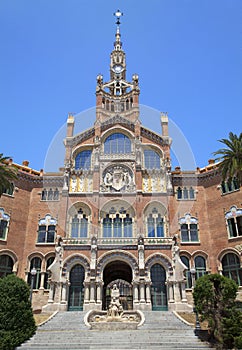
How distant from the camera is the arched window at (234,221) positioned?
33.6 metres

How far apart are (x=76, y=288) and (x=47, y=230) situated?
26.8ft

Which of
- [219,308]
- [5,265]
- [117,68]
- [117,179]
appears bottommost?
[219,308]

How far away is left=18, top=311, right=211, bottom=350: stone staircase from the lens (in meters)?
19.9

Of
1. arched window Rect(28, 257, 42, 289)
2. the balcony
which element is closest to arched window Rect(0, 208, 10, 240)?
arched window Rect(28, 257, 42, 289)

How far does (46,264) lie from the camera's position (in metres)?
34.6

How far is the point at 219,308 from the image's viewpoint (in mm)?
20797

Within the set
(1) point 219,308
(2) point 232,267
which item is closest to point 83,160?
(2) point 232,267

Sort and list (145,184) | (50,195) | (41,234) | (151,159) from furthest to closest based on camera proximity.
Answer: (151,159) → (50,195) → (145,184) → (41,234)

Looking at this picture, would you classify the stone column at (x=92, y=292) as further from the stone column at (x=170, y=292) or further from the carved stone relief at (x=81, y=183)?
the carved stone relief at (x=81, y=183)

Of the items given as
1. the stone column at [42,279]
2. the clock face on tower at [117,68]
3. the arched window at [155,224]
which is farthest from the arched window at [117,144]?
the clock face on tower at [117,68]

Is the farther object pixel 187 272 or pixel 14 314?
pixel 187 272

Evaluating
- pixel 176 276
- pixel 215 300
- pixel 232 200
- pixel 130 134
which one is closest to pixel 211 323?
pixel 215 300

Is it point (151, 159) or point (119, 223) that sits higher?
point (151, 159)

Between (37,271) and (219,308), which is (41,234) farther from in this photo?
(219,308)
